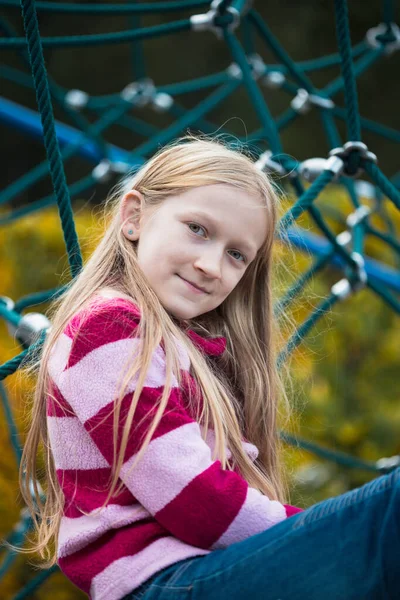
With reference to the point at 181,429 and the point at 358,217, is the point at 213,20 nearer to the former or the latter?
the point at 358,217

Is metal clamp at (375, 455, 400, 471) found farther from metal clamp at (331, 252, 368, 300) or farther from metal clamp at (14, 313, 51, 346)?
metal clamp at (14, 313, 51, 346)

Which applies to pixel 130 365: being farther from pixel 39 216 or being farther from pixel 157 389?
pixel 39 216

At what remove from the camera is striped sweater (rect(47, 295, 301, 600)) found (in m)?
0.63

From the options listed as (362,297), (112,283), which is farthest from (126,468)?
(362,297)

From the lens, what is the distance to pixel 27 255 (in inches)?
84.9

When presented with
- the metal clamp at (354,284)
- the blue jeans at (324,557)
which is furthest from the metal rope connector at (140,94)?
the blue jeans at (324,557)

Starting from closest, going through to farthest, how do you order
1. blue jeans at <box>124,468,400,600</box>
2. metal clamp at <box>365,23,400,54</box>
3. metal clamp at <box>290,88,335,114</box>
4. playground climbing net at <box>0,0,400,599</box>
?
blue jeans at <box>124,468,400,600</box>
playground climbing net at <box>0,0,400,599</box>
metal clamp at <box>290,88,335,114</box>
metal clamp at <box>365,23,400,54</box>

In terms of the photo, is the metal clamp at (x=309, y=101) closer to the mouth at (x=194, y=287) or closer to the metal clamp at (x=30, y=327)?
the metal clamp at (x=30, y=327)

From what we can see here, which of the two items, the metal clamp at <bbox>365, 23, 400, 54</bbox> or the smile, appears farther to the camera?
the metal clamp at <bbox>365, 23, 400, 54</bbox>

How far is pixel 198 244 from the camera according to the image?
73 centimetres

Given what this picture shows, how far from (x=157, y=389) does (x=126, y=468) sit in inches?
2.3

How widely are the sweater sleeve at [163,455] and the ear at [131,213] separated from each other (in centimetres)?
12

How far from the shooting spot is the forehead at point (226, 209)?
0.73 m

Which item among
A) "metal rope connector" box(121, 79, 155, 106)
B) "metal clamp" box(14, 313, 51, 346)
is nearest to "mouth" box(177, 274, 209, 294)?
"metal clamp" box(14, 313, 51, 346)
